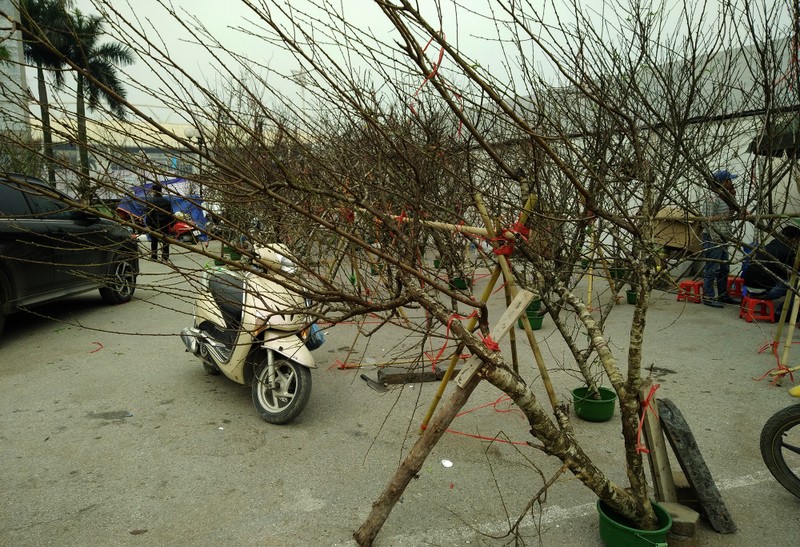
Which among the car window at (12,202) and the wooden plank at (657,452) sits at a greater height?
the car window at (12,202)

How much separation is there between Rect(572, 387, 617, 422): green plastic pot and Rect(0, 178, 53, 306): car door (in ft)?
18.0

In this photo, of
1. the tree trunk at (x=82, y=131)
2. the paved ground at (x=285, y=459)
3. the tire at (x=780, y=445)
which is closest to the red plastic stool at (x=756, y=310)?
the paved ground at (x=285, y=459)

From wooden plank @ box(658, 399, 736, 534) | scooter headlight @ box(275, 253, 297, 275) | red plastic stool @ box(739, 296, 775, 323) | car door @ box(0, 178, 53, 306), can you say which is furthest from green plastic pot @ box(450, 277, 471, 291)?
car door @ box(0, 178, 53, 306)

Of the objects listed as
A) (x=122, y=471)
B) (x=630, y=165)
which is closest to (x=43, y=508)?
(x=122, y=471)

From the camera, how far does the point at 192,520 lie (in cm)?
323

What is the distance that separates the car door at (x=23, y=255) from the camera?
6.34 meters

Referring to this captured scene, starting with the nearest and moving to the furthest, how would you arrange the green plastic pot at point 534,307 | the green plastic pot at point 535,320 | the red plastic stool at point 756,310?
the green plastic pot at point 535,320
the green plastic pot at point 534,307
the red plastic stool at point 756,310

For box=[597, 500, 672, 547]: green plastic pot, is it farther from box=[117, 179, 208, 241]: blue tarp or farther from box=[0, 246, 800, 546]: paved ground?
box=[117, 179, 208, 241]: blue tarp

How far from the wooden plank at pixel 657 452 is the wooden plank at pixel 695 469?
0.23 ft

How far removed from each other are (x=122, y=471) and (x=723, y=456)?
3859mm

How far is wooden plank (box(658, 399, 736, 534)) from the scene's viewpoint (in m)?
3.02

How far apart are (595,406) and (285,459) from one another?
2.27 meters

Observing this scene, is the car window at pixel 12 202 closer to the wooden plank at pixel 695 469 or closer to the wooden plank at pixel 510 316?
the wooden plank at pixel 510 316

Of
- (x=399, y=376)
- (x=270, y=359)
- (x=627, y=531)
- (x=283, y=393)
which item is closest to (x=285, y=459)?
(x=283, y=393)
